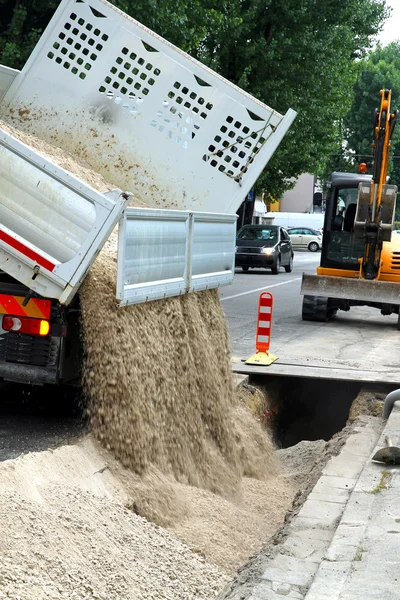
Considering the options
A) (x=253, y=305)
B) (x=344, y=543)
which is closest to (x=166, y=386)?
(x=344, y=543)

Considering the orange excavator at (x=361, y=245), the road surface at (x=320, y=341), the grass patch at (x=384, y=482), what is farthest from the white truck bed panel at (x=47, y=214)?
the orange excavator at (x=361, y=245)

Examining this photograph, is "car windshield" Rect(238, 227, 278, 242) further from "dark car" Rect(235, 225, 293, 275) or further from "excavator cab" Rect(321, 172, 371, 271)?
"excavator cab" Rect(321, 172, 371, 271)

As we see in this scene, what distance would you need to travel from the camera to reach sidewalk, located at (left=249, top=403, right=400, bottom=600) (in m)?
4.67

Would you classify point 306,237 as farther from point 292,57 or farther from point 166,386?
point 166,386

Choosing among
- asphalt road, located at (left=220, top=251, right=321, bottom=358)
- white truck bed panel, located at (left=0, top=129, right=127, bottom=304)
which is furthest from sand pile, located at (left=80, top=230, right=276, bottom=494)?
asphalt road, located at (left=220, top=251, right=321, bottom=358)

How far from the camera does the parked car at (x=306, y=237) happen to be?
5725 cm

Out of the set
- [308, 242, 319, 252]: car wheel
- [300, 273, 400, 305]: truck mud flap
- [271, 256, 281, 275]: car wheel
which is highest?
[300, 273, 400, 305]: truck mud flap

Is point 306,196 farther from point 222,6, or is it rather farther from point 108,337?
point 108,337

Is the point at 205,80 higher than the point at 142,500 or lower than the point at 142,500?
higher

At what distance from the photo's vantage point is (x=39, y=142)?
28.1 ft

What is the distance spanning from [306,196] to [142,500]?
3123 inches

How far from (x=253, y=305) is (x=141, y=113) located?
1111 cm

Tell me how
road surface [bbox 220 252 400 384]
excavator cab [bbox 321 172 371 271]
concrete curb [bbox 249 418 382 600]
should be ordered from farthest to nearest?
excavator cab [bbox 321 172 371 271] < road surface [bbox 220 252 400 384] < concrete curb [bbox 249 418 382 600]

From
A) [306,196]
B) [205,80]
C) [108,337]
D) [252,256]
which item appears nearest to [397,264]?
[205,80]
